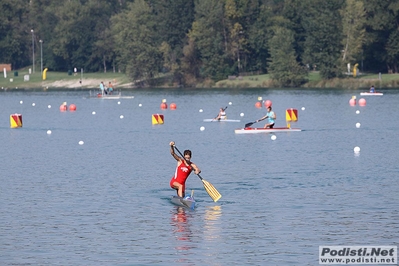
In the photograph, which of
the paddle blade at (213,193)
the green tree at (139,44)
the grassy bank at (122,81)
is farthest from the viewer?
the green tree at (139,44)

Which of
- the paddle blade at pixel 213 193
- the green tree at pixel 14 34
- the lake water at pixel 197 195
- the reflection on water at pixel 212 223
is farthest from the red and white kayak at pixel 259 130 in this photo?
the green tree at pixel 14 34

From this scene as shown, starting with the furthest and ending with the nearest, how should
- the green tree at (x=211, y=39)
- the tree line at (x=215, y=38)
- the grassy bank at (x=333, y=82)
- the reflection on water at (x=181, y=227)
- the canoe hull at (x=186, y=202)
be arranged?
the green tree at (x=211, y=39) → the tree line at (x=215, y=38) → the grassy bank at (x=333, y=82) → the canoe hull at (x=186, y=202) → the reflection on water at (x=181, y=227)

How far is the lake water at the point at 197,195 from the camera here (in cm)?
2428

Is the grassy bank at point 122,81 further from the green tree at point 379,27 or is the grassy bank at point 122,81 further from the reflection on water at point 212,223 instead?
the reflection on water at point 212,223

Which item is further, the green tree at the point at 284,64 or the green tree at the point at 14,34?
the green tree at the point at 14,34

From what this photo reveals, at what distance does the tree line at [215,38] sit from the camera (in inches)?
5153

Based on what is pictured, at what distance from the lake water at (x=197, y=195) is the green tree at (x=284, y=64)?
68011 mm

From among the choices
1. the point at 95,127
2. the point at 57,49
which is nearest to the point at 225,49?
the point at 57,49

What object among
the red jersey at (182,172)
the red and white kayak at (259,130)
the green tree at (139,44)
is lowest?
the red and white kayak at (259,130)

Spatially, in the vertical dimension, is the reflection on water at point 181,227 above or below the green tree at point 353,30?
below

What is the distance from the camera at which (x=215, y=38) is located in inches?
5566

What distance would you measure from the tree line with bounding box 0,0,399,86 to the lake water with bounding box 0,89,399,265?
67.3 meters

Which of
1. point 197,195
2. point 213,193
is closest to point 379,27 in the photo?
point 197,195

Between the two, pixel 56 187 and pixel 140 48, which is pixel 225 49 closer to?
pixel 140 48
